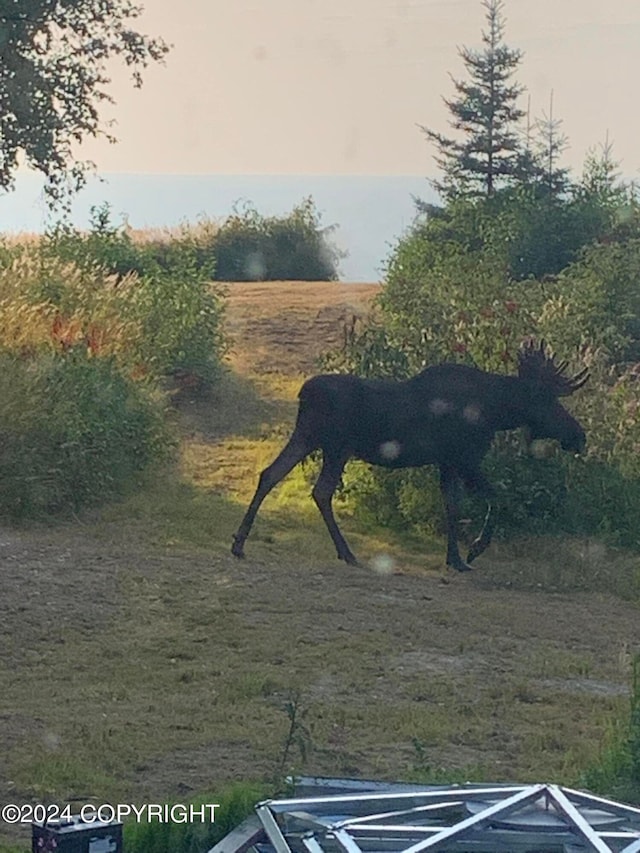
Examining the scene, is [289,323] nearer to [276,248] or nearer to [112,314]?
[112,314]

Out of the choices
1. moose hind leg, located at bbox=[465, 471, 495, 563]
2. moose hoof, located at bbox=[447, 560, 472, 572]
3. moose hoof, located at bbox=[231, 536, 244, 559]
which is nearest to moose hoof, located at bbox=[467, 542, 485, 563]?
moose hind leg, located at bbox=[465, 471, 495, 563]

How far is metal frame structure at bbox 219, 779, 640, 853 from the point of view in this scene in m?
3.66

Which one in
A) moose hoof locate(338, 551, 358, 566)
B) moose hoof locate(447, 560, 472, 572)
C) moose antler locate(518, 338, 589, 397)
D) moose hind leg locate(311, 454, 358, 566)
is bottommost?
moose hoof locate(447, 560, 472, 572)

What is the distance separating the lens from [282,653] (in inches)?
372

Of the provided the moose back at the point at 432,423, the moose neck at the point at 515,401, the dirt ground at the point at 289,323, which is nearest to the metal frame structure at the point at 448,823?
the moose back at the point at 432,423

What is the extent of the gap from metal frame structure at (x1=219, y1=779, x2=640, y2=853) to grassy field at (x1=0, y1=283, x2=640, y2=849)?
7.05 feet

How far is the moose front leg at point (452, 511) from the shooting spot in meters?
12.6

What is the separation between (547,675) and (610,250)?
33.3ft

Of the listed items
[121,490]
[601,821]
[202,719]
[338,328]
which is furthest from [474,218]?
[601,821]

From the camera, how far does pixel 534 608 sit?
11102mm

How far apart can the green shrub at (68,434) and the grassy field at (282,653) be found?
0.40 m

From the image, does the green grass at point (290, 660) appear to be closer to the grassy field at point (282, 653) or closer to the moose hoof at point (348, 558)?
the grassy field at point (282, 653)

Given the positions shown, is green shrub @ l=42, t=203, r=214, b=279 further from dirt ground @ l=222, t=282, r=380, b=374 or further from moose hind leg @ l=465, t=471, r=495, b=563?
moose hind leg @ l=465, t=471, r=495, b=563

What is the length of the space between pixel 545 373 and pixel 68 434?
466 cm
